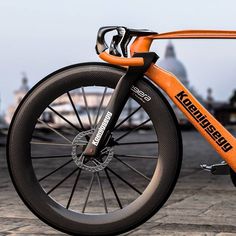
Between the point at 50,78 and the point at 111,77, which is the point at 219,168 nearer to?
the point at 111,77

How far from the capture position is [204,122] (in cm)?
302

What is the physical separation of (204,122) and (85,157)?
1.81ft

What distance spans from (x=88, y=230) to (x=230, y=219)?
4.22 ft

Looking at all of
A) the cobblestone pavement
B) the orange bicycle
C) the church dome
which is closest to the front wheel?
the orange bicycle

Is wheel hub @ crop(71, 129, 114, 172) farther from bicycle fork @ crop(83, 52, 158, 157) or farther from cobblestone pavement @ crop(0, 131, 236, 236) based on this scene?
cobblestone pavement @ crop(0, 131, 236, 236)

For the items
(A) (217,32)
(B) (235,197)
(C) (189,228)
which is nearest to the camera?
(A) (217,32)

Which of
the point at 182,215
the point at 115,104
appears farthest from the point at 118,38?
the point at 182,215

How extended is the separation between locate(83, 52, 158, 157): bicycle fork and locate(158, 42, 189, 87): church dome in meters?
135

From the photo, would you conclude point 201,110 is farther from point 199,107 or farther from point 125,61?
point 125,61

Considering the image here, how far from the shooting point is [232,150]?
9.93 ft

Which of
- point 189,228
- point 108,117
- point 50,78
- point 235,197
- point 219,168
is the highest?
point 50,78

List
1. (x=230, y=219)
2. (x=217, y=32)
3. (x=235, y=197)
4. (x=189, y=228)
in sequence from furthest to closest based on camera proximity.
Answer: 1. (x=235, y=197)
2. (x=230, y=219)
3. (x=189, y=228)
4. (x=217, y=32)

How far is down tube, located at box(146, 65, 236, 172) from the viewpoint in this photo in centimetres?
302

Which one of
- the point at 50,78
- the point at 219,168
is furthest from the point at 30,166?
the point at 219,168
